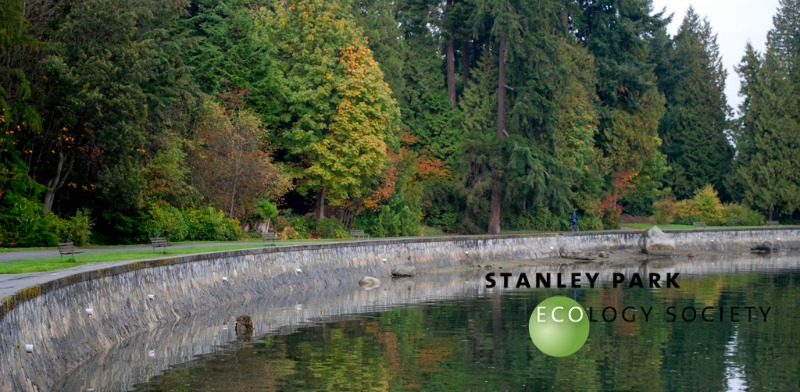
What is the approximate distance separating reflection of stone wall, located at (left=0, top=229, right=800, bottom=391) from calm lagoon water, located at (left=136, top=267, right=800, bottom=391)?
5.91 feet

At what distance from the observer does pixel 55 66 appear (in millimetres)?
41031

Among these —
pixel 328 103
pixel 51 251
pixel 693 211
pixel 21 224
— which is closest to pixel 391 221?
pixel 328 103

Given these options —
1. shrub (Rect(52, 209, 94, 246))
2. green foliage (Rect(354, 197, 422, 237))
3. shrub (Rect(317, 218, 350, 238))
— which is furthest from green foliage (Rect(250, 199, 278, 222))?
shrub (Rect(52, 209, 94, 246))

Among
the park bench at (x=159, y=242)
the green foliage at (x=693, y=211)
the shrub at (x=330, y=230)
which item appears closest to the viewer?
the park bench at (x=159, y=242)

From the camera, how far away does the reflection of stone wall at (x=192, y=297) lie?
2080cm

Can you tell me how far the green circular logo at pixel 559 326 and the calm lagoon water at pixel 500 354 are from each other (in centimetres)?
36

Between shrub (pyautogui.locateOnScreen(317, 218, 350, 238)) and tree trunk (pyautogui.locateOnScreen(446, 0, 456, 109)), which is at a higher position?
tree trunk (pyautogui.locateOnScreen(446, 0, 456, 109))

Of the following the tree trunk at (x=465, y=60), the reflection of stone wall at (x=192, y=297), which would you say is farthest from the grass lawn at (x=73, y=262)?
the tree trunk at (x=465, y=60)

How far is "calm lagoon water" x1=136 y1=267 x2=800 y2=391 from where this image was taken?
75.3 ft

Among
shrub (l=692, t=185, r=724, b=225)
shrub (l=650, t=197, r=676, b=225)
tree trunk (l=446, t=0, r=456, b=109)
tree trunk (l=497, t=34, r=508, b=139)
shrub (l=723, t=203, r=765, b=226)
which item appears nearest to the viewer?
tree trunk (l=497, t=34, r=508, b=139)

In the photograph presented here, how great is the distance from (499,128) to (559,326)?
4282 cm

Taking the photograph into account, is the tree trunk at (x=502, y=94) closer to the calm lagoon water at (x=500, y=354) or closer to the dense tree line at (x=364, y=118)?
the dense tree line at (x=364, y=118)

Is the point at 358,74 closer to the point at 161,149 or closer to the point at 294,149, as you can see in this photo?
the point at 294,149

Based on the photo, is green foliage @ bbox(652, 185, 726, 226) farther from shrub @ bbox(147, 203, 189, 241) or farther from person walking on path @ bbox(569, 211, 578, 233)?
shrub @ bbox(147, 203, 189, 241)
